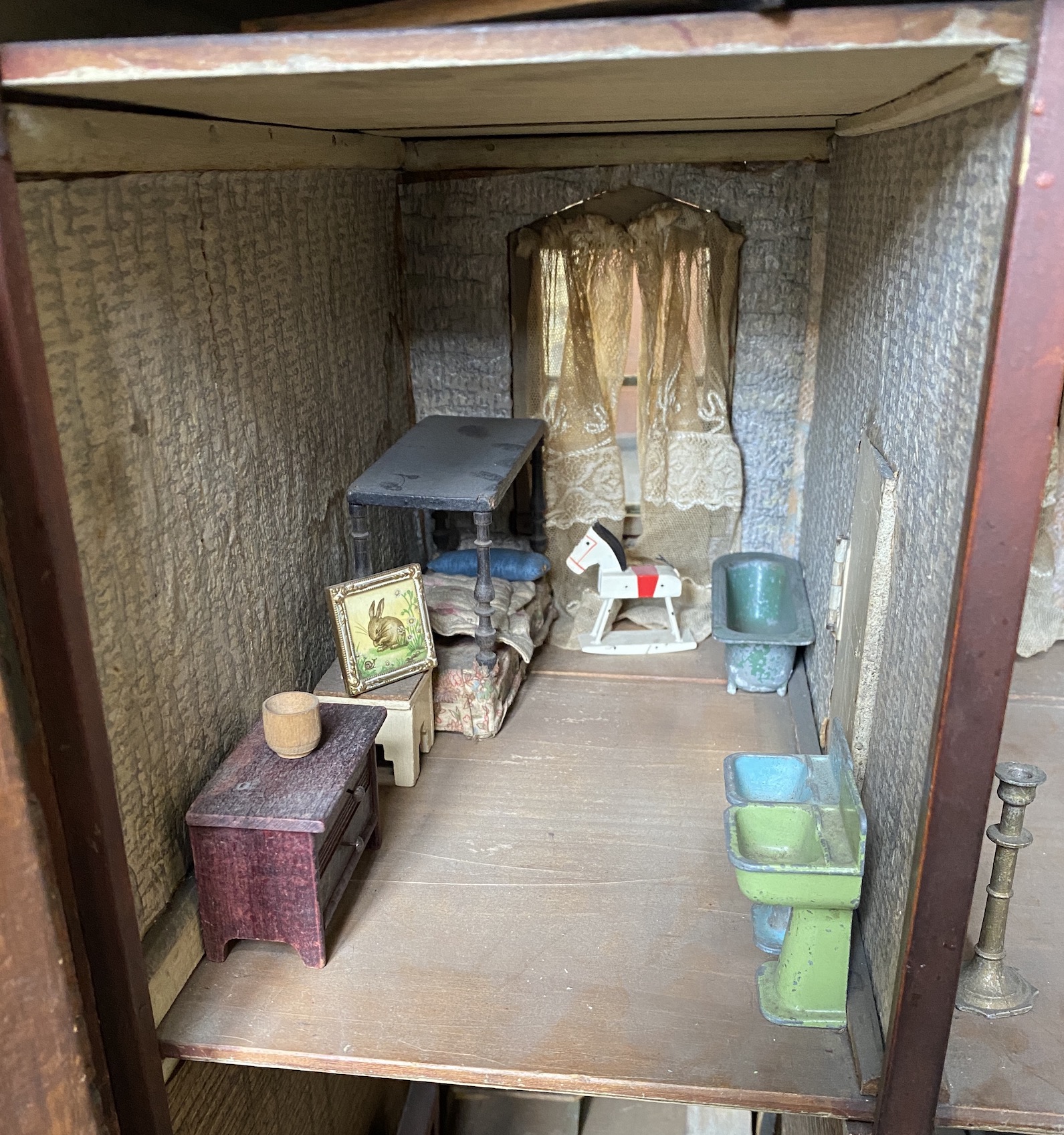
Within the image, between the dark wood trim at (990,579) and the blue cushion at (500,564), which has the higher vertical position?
the dark wood trim at (990,579)

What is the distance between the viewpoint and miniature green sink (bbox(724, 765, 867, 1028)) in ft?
5.83

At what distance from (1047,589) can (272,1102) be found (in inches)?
109

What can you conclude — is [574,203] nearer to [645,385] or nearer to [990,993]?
[645,385]

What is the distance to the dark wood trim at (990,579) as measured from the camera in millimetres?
1182

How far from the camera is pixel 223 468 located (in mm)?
2184

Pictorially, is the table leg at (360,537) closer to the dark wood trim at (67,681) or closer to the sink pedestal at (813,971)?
the dark wood trim at (67,681)

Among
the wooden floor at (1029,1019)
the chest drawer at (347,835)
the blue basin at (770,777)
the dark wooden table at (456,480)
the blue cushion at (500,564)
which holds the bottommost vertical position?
the wooden floor at (1029,1019)

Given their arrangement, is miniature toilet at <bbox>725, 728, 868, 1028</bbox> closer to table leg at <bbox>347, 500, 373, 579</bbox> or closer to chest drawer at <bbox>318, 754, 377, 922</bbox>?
chest drawer at <bbox>318, 754, 377, 922</bbox>

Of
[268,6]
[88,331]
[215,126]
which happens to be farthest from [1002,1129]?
[268,6]

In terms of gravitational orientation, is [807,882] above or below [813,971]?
above

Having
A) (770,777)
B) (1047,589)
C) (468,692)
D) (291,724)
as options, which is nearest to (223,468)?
(291,724)

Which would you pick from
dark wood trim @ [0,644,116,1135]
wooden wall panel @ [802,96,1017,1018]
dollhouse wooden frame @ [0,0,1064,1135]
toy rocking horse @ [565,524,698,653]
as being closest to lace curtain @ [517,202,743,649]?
toy rocking horse @ [565,524,698,653]

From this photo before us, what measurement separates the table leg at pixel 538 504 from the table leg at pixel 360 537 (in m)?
0.93

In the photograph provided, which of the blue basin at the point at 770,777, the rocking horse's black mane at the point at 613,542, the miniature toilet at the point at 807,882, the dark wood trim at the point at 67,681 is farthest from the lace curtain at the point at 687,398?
the dark wood trim at the point at 67,681
